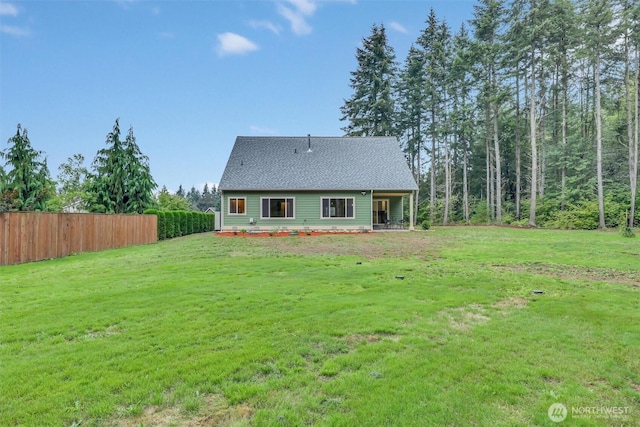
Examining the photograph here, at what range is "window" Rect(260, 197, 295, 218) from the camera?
1952 centimetres

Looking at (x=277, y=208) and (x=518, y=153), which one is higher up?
(x=518, y=153)

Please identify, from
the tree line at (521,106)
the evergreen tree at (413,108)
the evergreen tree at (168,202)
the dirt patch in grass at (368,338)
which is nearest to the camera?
the dirt patch in grass at (368,338)

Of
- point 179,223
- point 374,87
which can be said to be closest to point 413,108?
point 374,87

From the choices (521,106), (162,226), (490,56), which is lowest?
(162,226)

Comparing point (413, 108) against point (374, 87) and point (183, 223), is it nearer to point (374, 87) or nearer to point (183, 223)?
point (374, 87)

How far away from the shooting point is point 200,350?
334 cm

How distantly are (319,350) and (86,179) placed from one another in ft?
89.9

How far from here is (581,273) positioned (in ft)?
24.6

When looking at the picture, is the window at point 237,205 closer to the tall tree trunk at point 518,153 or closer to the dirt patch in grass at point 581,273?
the dirt patch in grass at point 581,273

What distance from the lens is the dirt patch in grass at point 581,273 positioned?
269 inches

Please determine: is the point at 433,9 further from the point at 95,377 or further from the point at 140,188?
the point at 95,377

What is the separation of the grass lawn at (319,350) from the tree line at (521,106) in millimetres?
19820

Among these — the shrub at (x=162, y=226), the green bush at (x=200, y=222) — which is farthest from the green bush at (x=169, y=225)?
the green bush at (x=200, y=222)

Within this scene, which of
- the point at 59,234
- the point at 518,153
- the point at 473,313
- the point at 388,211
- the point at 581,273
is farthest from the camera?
the point at 518,153
